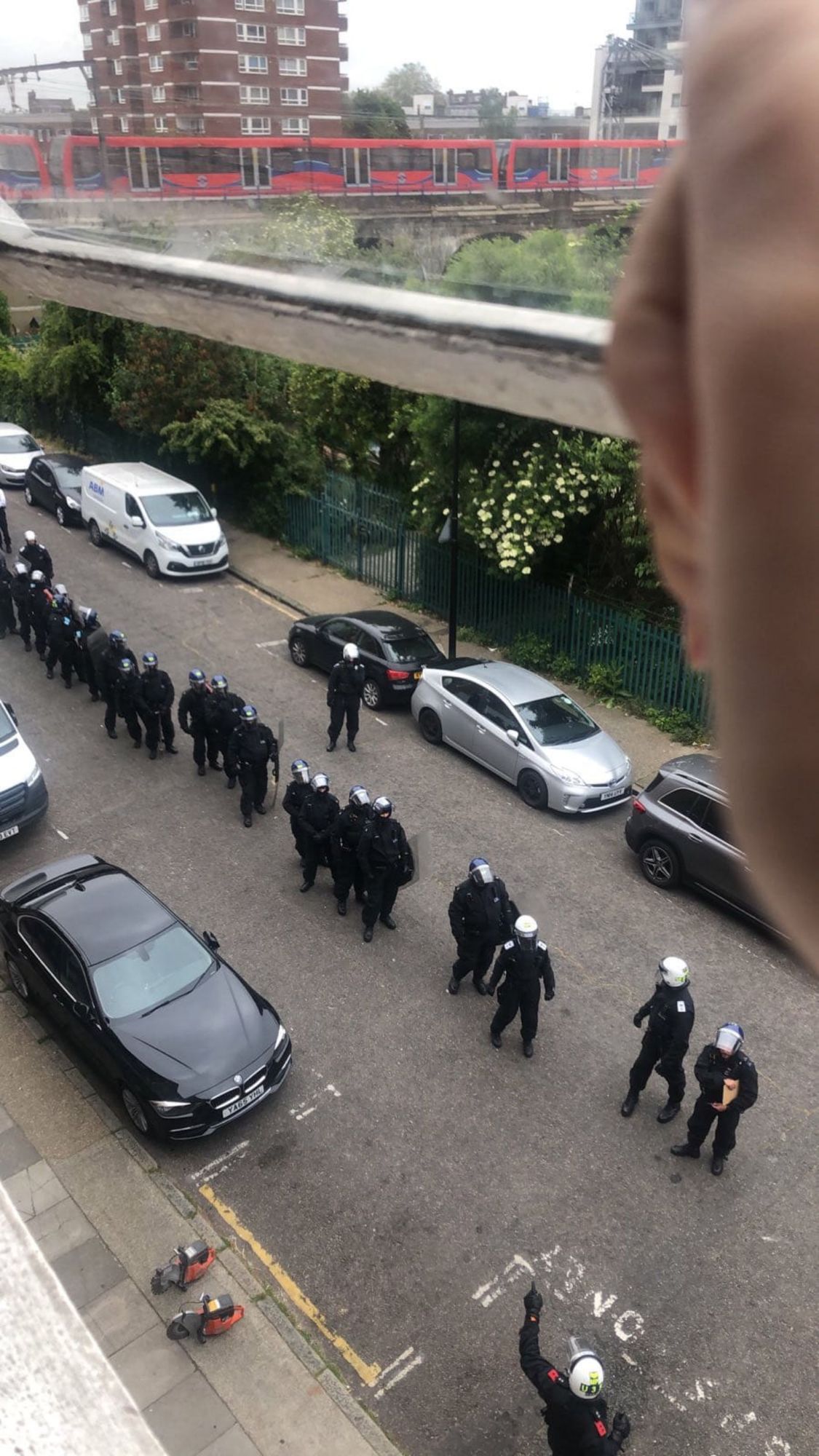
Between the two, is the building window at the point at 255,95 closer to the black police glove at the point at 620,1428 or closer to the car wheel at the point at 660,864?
the black police glove at the point at 620,1428

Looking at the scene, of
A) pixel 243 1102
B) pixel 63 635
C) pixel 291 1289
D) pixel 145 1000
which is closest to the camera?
pixel 291 1289

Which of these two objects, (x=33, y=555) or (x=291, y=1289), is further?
(x=33, y=555)

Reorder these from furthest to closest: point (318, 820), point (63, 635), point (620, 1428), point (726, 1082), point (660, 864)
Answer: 1. point (63, 635)
2. point (660, 864)
3. point (318, 820)
4. point (726, 1082)
5. point (620, 1428)

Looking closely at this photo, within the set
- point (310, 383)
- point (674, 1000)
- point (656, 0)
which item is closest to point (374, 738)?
point (674, 1000)

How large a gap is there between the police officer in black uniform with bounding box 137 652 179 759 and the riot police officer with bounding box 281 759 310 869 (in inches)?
106

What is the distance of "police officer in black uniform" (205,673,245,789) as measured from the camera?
40.6 feet

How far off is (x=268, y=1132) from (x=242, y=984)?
1092 millimetres

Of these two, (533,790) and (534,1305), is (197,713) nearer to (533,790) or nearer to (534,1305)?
(533,790)

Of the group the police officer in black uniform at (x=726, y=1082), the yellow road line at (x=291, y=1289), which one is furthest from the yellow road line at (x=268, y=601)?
the police officer in black uniform at (x=726, y=1082)

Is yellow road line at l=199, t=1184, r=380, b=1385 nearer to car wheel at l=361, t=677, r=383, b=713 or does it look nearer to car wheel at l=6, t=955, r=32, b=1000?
car wheel at l=6, t=955, r=32, b=1000

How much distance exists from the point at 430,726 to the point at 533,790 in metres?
2.00

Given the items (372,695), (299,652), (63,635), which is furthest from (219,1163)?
(299,652)

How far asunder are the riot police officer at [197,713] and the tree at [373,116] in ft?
29.3

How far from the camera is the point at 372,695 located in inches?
582
